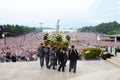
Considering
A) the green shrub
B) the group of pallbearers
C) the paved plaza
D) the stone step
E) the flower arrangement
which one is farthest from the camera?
the green shrub

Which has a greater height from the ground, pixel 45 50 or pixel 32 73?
pixel 45 50

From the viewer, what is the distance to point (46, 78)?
43.1ft

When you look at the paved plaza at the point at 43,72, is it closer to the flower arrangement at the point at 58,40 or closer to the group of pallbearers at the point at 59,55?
the group of pallbearers at the point at 59,55

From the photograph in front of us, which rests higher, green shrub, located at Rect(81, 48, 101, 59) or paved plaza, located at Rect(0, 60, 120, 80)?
green shrub, located at Rect(81, 48, 101, 59)

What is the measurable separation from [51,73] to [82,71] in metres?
1.64

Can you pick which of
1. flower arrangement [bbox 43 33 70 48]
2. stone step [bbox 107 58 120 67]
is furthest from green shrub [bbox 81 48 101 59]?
flower arrangement [bbox 43 33 70 48]

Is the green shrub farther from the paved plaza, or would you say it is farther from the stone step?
the paved plaza

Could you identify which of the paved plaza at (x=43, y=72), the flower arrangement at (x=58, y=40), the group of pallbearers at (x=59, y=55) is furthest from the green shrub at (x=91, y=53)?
the group of pallbearers at (x=59, y=55)

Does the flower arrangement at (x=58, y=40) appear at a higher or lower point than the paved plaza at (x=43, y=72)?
higher

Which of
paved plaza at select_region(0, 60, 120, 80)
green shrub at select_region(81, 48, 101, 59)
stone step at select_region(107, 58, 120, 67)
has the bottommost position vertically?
paved plaza at select_region(0, 60, 120, 80)

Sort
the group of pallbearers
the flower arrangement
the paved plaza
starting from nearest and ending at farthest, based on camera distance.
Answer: the paved plaza, the group of pallbearers, the flower arrangement

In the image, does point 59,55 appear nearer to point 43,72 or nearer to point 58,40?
point 43,72

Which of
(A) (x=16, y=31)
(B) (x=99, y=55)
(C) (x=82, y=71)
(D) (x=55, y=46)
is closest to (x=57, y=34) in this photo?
(D) (x=55, y=46)

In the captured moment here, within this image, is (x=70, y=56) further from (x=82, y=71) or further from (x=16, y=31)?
(x=16, y=31)
